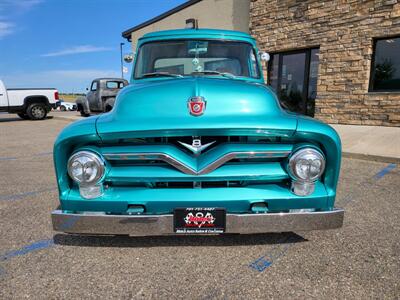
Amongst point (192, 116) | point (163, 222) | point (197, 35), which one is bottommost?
point (163, 222)

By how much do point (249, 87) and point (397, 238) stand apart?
1.96m

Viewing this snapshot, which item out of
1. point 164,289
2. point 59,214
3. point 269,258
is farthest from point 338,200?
point 59,214

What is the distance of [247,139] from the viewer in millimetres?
2096

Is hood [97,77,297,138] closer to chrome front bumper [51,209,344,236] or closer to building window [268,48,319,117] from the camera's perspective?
chrome front bumper [51,209,344,236]

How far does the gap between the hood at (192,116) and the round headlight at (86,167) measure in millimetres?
→ 175

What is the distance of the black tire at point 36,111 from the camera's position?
1519 centimetres

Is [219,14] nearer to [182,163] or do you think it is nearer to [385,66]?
[385,66]

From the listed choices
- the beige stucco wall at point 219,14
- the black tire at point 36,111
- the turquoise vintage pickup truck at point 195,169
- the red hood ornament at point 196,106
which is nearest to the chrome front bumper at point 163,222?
the turquoise vintage pickup truck at point 195,169

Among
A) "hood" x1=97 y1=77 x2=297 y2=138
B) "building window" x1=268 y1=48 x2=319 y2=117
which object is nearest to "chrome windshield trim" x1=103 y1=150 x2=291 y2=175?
"hood" x1=97 y1=77 x2=297 y2=138

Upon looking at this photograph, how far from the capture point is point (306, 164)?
78.6 inches

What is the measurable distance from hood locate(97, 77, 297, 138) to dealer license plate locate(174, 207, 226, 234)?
21.8 inches

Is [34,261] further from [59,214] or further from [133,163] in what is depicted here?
[133,163]

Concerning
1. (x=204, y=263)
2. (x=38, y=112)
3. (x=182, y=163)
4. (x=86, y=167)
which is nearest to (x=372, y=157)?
(x=204, y=263)

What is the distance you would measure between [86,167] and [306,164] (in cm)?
151
